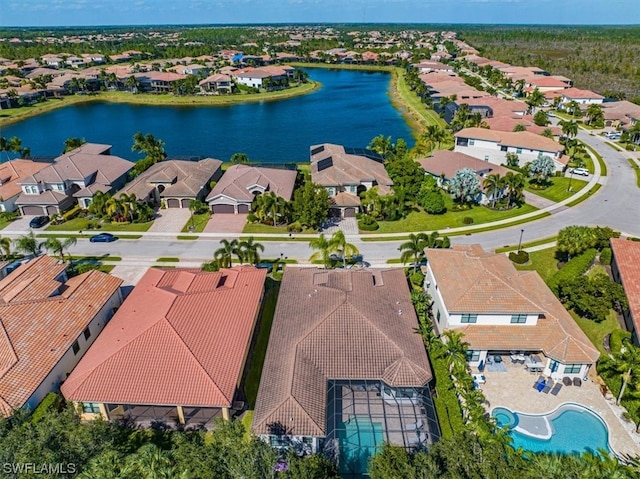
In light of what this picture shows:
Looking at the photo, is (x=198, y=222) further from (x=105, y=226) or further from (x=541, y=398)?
(x=541, y=398)

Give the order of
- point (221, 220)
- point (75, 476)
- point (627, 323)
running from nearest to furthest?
→ point (75, 476)
point (627, 323)
point (221, 220)

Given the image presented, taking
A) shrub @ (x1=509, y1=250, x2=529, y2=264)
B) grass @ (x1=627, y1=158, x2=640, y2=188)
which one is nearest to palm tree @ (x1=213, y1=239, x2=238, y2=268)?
shrub @ (x1=509, y1=250, x2=529, y2=264)

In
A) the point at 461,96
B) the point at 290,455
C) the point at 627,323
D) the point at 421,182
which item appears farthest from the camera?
the point at 461,96

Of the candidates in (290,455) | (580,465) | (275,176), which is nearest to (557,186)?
(275,176)

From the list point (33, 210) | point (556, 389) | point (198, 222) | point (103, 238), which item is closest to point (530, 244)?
point (556, 389)

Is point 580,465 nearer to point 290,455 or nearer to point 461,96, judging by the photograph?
point 290,455

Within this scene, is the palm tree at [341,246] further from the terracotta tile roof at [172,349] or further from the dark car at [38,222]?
the dark car at [38,222]

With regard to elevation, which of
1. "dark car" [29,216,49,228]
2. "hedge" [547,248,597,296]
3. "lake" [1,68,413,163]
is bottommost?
"lake" [1,68,413,163]

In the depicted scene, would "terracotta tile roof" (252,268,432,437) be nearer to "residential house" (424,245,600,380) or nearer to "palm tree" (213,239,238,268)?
"residential house" (424,245,600,380)
